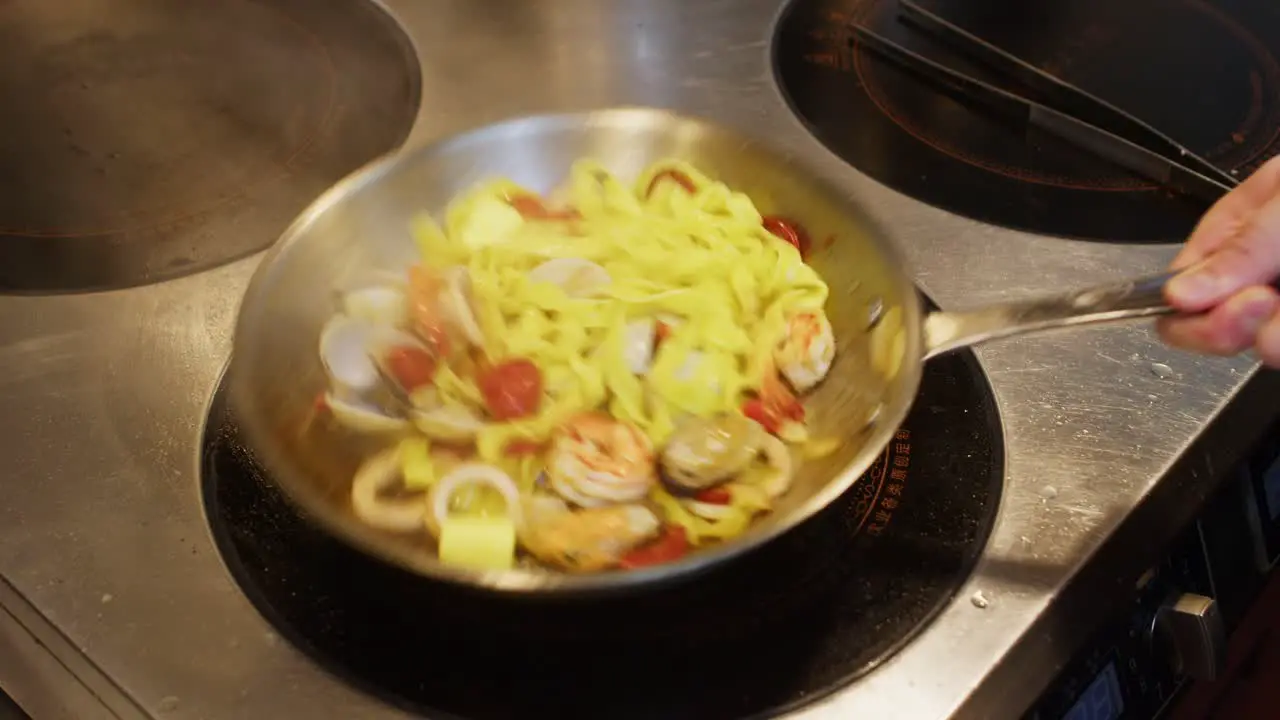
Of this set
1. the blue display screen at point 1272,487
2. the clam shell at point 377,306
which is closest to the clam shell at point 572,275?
the clam shell at point 377,306

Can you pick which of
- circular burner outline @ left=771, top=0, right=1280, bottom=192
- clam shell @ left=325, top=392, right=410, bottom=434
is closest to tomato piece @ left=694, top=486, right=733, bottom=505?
clam shell @ left=325, top=392, right=410, bottom=434

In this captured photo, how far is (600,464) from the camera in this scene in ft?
2.42

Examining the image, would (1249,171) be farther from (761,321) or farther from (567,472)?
(567,472)

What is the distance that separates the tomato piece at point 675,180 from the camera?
3.05ft

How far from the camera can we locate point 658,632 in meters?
0.71

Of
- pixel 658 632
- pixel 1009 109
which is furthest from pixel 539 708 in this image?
pixel 1009 109

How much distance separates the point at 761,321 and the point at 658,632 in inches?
11.3

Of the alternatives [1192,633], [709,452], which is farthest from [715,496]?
[1192,633]

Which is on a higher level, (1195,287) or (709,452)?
(1195,287)

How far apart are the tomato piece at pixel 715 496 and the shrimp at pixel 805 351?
0.43 ft

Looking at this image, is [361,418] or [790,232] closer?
[361,418]

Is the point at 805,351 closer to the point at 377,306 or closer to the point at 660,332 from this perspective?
the point at 660,332

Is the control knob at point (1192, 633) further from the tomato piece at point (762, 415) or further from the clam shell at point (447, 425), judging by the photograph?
the clam shell at point (447, 425)

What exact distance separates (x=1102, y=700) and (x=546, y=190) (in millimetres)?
616
